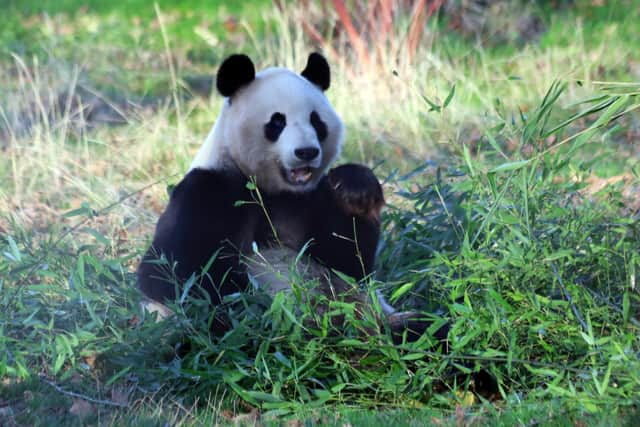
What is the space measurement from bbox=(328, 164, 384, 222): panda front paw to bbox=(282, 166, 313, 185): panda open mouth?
0.12 m

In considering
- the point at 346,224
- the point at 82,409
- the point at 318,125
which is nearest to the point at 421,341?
the point at 346,224

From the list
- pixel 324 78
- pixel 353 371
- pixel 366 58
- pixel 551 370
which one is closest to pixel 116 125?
pixel 366 58

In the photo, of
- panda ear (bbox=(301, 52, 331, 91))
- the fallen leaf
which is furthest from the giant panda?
the fallen leaf

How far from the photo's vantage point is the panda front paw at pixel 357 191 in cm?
385

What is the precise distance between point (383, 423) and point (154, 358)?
3.34 ft

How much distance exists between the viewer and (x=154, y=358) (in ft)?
11.9

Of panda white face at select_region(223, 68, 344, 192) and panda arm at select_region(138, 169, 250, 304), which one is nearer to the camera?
panda arm at select_region(138, 169, 250, 304)

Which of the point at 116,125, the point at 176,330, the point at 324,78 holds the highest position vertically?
the point at 324,78

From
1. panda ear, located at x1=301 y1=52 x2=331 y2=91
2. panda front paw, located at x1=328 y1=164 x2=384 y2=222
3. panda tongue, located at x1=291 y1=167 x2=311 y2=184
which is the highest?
panda ear, located at x1=301 y1=52 x2=331 y2=91

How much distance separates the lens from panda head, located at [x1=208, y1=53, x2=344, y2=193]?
3.80 m

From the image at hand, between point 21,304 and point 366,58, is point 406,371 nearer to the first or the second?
point 21,304

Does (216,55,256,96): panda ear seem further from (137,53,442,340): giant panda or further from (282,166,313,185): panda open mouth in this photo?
(282,166,313,185): panda open mouth

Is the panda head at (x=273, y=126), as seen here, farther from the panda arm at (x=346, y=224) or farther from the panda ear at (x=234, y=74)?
the panda arm at (x=346, y=224)

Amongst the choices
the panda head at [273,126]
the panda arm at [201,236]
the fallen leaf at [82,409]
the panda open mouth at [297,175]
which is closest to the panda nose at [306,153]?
the panda head at [273,126]
